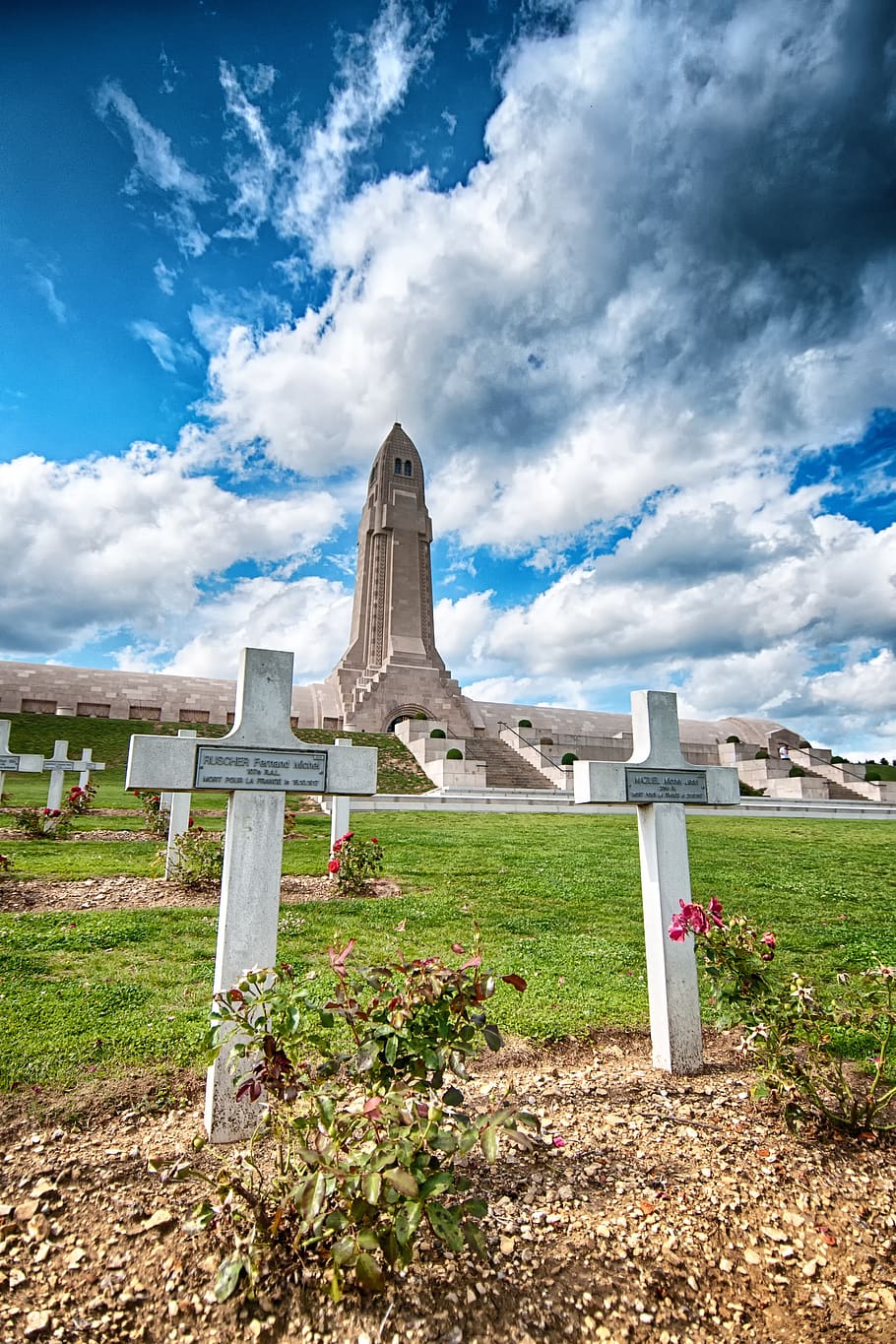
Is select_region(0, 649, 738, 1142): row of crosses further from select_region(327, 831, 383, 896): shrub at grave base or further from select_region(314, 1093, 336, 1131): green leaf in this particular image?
select_region(327, 831, 383, 896): shrub at grave base

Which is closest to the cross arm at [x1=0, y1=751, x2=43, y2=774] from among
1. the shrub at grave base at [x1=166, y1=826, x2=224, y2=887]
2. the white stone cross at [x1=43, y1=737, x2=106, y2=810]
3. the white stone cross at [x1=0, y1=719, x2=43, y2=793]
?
the white stone cross at [x1=0, y1=719, x2=43, y2=793]

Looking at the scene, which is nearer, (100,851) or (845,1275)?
(845,1275)

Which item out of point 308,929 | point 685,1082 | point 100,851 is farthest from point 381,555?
point 685,1082

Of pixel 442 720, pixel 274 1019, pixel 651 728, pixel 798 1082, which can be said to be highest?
pixel 442 720

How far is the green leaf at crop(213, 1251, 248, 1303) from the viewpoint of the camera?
5.83 ft

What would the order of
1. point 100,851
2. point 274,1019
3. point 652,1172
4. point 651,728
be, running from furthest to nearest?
point 100,851, point 651,728, point 652,1172, point 274,1019

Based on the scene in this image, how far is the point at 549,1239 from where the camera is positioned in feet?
7.14

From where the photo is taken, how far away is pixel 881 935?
5.79m

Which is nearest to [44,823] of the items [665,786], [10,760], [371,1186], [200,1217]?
[10,760]

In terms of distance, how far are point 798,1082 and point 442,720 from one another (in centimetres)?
2734

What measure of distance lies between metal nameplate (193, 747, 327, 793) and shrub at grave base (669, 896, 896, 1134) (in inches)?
70.8

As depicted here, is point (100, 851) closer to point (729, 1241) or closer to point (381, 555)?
point (729, 1241)

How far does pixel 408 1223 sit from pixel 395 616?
101 feet

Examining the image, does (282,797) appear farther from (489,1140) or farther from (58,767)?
(58,767)
